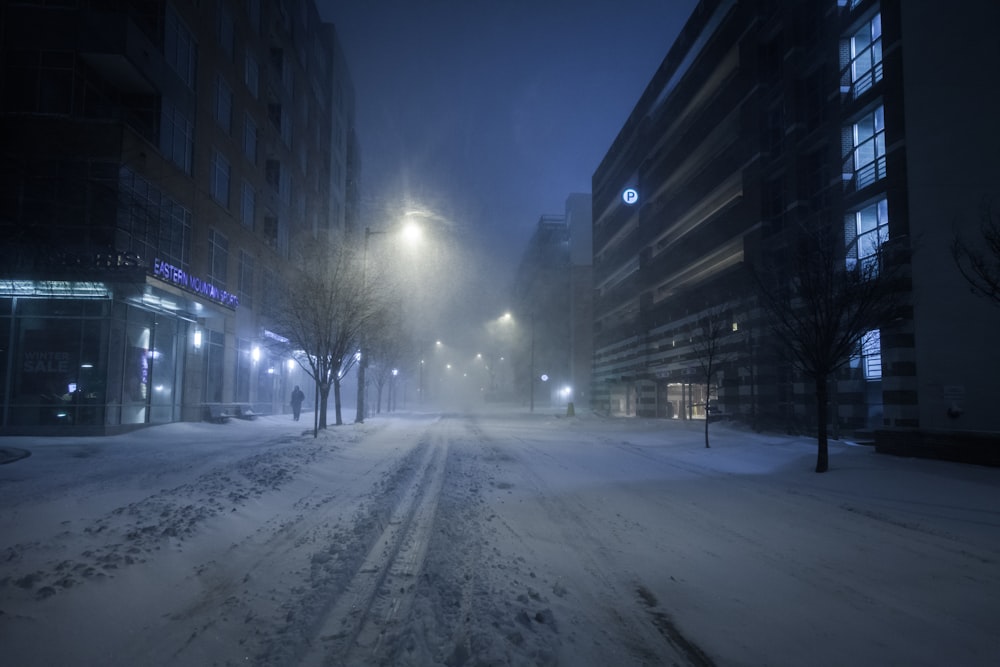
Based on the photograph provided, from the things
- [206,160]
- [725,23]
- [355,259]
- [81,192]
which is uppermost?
[725,23]

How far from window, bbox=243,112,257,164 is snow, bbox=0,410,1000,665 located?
70.6ft

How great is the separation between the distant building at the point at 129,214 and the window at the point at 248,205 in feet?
0.53

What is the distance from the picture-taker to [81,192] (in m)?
8.65

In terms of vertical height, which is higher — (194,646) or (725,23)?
(725,23)

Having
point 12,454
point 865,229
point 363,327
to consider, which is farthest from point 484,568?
point 865,229

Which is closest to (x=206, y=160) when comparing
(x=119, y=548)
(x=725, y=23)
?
(x=119, y=548)

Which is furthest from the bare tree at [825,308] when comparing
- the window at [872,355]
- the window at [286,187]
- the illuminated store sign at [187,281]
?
the window at [286,187]

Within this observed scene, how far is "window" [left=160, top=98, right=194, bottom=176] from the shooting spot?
20.5 m

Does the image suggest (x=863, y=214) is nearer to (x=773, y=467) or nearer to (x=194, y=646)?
(x=773, y=467)

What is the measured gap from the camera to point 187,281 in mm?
Result: 19578

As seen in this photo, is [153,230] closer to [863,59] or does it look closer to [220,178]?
[220,178]

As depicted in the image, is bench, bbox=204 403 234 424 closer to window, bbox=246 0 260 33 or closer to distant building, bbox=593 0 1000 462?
window, bbox=246 0 260 33

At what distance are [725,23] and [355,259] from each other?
2492cm

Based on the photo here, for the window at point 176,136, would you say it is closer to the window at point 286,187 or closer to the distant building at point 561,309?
the window at point 286,187
